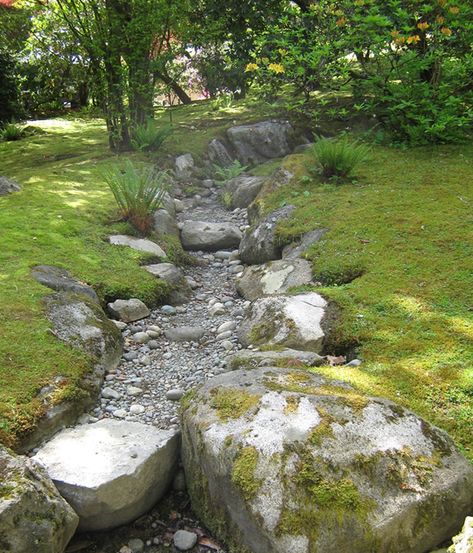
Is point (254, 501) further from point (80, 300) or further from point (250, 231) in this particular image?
point (250, 231)

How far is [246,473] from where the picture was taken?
2.65 meters

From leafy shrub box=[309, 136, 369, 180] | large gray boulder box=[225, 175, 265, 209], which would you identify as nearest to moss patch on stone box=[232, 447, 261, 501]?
leafy shrub box=[309, 136, 369, 180]

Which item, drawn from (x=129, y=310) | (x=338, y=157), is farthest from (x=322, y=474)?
(x=338, y=157)

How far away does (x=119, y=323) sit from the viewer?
499 centimetres

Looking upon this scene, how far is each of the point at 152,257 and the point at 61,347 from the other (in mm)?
2219

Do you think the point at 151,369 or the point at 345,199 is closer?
the point at 151,369

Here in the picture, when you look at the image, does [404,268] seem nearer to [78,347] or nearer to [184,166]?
[78,347]

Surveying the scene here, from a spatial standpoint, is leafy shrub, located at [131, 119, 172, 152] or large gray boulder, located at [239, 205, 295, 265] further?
leafy shrub, located at [131, 119, 172, 152]

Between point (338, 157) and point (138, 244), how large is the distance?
288 centimetres

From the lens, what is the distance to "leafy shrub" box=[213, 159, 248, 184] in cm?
928

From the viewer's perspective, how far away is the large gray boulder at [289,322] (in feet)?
13.5

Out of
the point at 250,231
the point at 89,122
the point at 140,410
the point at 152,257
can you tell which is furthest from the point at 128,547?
the point at 89,122

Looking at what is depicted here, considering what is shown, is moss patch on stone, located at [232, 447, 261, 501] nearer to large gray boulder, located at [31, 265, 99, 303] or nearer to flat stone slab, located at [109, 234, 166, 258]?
large gray boulder, located at [31, 265, 99, 303]

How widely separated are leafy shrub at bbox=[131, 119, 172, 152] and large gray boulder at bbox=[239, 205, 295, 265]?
3.74 metres
